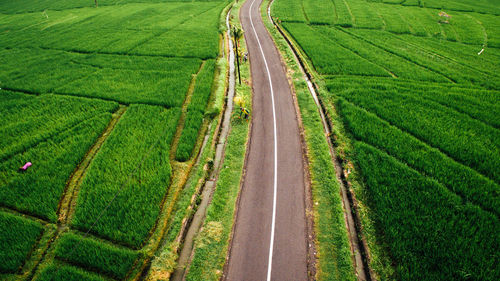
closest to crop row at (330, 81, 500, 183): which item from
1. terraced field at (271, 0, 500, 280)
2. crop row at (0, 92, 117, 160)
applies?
terraced field at (271, 0, 500, 280)

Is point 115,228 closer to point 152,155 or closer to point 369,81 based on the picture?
point 152,155

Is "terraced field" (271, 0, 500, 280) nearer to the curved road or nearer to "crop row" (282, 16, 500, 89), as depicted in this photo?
"crop row" (282, 16, 500, 89)

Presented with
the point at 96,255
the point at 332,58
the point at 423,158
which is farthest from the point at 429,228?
the point at 332,58

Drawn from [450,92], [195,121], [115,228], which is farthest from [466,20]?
[115,228]

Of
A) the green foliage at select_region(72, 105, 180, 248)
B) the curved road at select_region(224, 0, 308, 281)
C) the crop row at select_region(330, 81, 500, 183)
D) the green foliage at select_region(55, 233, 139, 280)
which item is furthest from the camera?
the crop row at select_region(330, 81, 500, 183)

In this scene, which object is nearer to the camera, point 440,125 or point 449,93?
point 440,125

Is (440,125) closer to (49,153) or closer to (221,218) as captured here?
Result: (221,218)
